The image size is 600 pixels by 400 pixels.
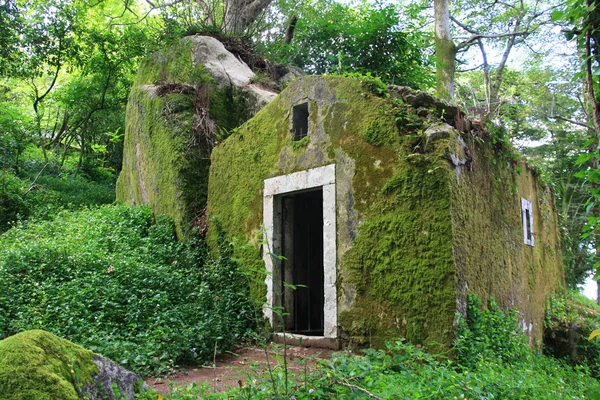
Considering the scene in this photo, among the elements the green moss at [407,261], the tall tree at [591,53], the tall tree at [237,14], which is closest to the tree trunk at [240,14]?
the tall tree at [237,14]

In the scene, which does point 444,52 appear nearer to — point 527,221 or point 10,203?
point 527,221

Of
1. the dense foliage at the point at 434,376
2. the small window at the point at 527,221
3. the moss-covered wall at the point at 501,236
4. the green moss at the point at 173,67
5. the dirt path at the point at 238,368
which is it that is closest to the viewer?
the dense foliage at the point at 434,376

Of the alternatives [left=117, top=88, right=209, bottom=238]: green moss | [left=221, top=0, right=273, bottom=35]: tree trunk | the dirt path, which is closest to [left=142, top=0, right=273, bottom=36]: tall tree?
[left=221, top=0, right=273, bottom=35]: tree trunk

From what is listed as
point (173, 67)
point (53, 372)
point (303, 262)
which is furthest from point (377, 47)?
point (53, 372)

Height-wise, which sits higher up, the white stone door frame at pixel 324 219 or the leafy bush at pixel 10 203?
the leafy bush at pixel 10 203

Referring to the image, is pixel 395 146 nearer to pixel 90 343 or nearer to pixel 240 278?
pixel 240 278

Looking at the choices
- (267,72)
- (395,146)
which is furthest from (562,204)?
(395,146)

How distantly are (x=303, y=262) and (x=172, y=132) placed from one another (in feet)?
12.3

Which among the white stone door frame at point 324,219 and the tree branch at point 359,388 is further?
the white stone door frame at point 324,219

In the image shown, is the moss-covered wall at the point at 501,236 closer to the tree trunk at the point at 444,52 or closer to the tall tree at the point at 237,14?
the tree trunk at the point at 444,52

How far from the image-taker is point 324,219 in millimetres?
6578

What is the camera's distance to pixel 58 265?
705 centimetres

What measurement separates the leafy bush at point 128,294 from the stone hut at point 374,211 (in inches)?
21.5

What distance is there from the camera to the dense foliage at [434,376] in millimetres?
4012
